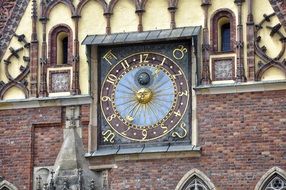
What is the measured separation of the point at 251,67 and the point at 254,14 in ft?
3.43

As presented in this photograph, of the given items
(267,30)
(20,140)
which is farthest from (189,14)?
(20,140)

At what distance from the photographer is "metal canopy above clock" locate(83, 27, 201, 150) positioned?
73.3ft

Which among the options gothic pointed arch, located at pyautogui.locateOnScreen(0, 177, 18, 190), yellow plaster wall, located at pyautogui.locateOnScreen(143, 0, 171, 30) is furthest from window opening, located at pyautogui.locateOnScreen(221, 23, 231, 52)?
gothic pointed arch, located at pyautogui.locateOnScreen(0, 177, 18, 190)

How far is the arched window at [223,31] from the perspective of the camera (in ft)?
73.2

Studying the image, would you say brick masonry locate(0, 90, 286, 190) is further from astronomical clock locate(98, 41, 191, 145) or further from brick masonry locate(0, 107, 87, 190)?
astronomical clock locate(98, 41, 191, 145)

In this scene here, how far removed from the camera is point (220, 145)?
21.8 meters

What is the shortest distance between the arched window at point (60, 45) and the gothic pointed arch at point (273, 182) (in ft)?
15.1

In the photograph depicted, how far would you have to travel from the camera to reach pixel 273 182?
21.4 metres

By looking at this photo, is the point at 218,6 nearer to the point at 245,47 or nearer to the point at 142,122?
the point at 245,47

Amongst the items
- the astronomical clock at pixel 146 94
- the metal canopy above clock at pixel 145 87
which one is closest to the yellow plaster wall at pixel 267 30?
the metal canopy above clock at pixel 145 87

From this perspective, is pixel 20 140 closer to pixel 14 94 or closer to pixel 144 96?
pixel 14 94

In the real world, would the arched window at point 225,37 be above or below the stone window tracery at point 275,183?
above

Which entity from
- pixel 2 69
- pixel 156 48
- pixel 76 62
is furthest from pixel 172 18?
pixel 2 69

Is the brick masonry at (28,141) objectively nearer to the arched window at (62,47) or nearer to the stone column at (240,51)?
the arched window at (62,47)
